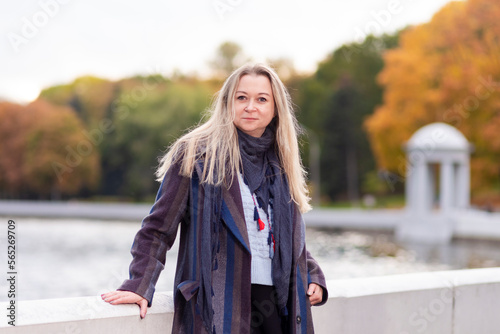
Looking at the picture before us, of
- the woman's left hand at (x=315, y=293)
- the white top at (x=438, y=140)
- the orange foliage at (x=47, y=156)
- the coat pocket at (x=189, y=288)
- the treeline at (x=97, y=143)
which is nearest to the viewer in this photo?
the coat pocket at (x=189, y=288)

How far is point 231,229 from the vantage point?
204cm

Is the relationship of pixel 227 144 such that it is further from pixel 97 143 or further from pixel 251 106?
pixel 97 143

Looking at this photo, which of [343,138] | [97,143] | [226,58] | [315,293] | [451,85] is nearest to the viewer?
[315,293]

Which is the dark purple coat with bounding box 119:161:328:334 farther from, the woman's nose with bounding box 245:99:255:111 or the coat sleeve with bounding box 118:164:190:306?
the woman's nose with bounding box 245:99:255:111

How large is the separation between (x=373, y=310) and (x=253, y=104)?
1210mm

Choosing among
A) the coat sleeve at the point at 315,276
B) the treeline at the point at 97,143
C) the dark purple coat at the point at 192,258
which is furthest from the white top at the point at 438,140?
the dark purple coat at the point at 192,258

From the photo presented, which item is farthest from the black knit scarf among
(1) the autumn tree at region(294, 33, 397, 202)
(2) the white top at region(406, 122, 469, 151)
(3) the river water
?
(1) the autumn tree at region(294, 33, 397, 202)

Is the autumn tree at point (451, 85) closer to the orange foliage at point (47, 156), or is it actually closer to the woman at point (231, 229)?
the orange foliage at point (47, 156)

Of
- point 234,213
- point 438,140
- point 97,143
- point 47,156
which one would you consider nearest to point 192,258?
point 234,213

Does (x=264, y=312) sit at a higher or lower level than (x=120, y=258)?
higher

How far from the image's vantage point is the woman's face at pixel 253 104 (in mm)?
2211

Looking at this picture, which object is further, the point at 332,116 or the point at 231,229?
the point at 332,116

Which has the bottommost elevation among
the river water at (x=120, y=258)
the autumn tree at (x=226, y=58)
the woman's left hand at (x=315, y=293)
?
the river water at (x=120, y=258)

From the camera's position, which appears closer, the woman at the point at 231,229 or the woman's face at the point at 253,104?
the woman at the point at 231,229
